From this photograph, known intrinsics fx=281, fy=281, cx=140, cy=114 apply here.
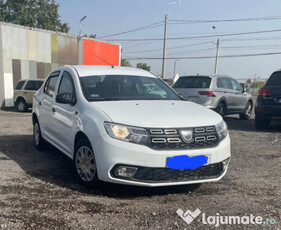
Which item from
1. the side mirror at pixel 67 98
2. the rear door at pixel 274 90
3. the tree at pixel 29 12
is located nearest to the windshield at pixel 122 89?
the side mirror at pixel 67 98

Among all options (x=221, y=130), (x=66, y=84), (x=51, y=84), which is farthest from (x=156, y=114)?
(x=51, y=84)

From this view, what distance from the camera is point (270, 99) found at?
7.71 m

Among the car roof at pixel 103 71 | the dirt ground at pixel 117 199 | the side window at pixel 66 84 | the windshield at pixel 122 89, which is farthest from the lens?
the car roof at pixel 103 71

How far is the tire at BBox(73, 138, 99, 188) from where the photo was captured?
346 cm

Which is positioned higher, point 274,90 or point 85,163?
point 274,90

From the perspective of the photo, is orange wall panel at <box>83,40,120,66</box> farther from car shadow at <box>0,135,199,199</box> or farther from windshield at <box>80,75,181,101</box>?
windshield at <box>80,75,181,101</box>

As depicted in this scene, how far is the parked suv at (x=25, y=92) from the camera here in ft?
44.1

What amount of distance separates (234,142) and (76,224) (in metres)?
4.95

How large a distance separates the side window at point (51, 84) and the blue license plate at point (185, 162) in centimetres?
270

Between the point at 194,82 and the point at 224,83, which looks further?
the point at 224,83

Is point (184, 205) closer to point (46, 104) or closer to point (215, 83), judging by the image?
point (46, 104)

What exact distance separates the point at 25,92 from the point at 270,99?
10.8m

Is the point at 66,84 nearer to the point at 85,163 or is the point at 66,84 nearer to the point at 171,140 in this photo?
the point at 85,163

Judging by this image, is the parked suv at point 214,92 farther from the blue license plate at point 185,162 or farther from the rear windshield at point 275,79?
the blue license plate at point 185,162
